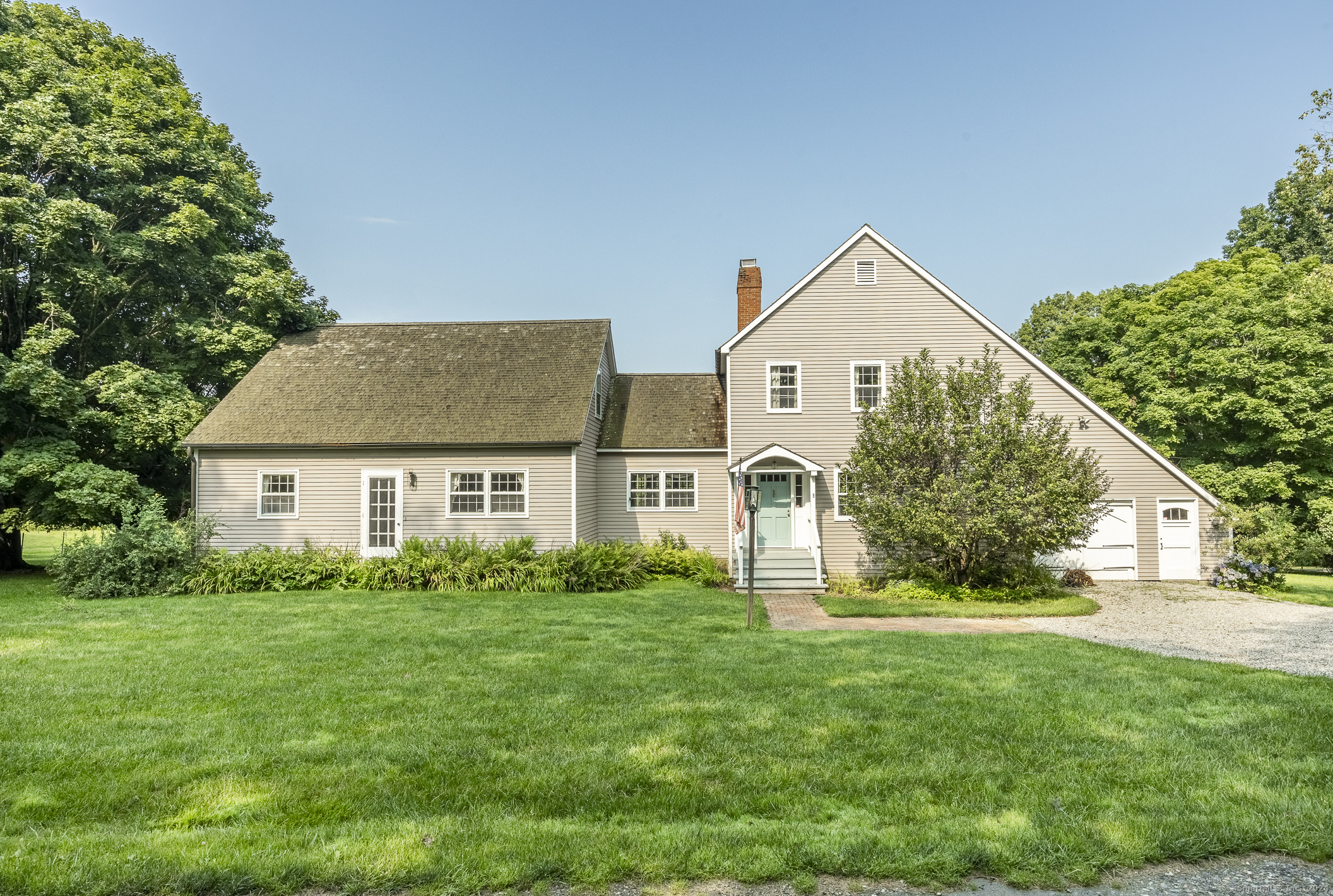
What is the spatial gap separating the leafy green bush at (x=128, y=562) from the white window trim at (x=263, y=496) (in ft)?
8.35

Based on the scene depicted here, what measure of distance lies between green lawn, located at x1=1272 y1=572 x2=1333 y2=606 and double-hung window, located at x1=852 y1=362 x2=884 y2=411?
1007cm

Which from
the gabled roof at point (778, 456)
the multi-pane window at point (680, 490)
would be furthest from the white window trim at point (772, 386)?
the multi-pane window at point (680, 490)

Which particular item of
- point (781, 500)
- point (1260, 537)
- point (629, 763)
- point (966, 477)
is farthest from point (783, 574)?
point (629, 763)

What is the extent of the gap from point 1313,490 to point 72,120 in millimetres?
38729

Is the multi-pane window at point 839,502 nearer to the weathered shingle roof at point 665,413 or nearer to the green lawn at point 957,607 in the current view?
the weathered shingle roof at point 665,413

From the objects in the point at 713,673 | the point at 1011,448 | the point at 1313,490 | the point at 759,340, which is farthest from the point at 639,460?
the point at 1313,490

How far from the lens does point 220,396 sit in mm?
22656

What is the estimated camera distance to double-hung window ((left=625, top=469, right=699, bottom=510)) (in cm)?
2030

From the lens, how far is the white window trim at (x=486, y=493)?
734 inches

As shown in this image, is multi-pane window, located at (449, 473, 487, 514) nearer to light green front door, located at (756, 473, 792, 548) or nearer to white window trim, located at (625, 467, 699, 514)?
white window trim, located at (625, 467, 699, 514)

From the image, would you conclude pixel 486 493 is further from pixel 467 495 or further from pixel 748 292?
pixel 748 292

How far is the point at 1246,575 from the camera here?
17.0 meters

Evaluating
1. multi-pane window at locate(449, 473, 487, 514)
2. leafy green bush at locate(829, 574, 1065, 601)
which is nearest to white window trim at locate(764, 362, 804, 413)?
leafy green bush at locate(829, 574, 1065, 601)

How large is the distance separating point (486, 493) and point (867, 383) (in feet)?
35.0
